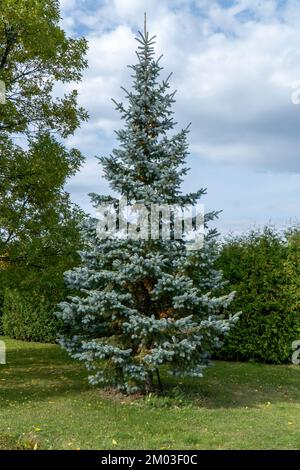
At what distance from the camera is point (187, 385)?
9.10 metres

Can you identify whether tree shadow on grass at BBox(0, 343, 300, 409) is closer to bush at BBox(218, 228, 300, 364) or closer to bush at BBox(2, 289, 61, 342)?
bush at BBox(218, 228, 300, 364)

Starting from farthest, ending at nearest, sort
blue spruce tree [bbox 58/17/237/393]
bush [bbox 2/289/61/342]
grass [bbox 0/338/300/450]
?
1. bush [bbox 2/289/61/342]
2. blue spruce tree [bbox 58/17/237/393]
3. grass [bbox 0/338/300/450]

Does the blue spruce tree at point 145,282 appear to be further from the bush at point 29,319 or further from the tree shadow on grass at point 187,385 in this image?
the bush at point 29,319

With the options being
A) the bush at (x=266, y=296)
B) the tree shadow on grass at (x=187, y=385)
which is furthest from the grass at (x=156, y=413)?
the bush at (x=266, y=296)

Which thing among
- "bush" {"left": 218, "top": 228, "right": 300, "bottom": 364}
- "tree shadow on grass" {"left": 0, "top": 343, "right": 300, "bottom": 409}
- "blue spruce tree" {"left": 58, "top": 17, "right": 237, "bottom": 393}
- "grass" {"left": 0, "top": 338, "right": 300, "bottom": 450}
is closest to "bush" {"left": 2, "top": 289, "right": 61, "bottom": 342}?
"tree shadow on grass" {"left": 0, "top": 343, "right": 300, "bottom": 409}

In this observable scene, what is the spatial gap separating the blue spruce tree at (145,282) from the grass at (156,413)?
47cm

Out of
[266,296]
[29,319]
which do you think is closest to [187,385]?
[266,296]

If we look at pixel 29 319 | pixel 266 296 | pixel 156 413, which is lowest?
pixel 156 413

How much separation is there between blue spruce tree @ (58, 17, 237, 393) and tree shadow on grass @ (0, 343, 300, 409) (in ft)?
1.86

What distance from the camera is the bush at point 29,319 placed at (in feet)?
51.2

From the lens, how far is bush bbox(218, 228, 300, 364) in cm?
1146

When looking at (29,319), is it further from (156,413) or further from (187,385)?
(156,413)

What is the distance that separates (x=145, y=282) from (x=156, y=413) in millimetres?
1902
